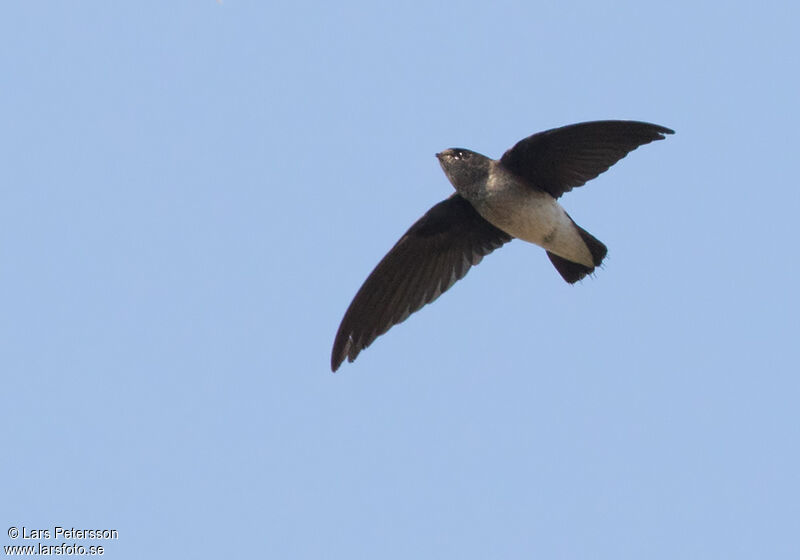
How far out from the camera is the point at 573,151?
29.2 feet

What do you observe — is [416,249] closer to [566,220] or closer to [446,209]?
[446,209]

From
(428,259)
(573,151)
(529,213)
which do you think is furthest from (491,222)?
(573,151)

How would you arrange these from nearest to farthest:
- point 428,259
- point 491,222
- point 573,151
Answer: point 573,151
point 491,222
point 428,259

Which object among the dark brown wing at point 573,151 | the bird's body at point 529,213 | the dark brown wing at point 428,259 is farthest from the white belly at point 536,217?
the dark brown wing at point 428,259

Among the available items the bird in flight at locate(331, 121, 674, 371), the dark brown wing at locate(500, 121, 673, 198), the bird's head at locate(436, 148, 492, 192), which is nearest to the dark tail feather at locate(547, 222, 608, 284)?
the bird in flight at locate(331, 121, 674, 371)

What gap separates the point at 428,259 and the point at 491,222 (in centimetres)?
49

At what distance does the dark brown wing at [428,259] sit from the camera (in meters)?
9.39

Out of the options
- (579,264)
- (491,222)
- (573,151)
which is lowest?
(579,264)

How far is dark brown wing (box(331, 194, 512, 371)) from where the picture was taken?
9391 mm

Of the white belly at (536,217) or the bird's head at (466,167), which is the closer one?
the white belly at (536,217)

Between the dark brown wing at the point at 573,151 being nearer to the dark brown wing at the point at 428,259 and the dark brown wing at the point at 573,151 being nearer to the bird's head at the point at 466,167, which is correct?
the bird's head at the point at 466,167

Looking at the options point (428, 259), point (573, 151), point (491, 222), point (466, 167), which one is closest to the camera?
point (573, 151)

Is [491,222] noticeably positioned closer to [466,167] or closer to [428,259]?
[466,167]

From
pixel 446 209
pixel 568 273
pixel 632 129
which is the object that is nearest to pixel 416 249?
pixel 446 209
